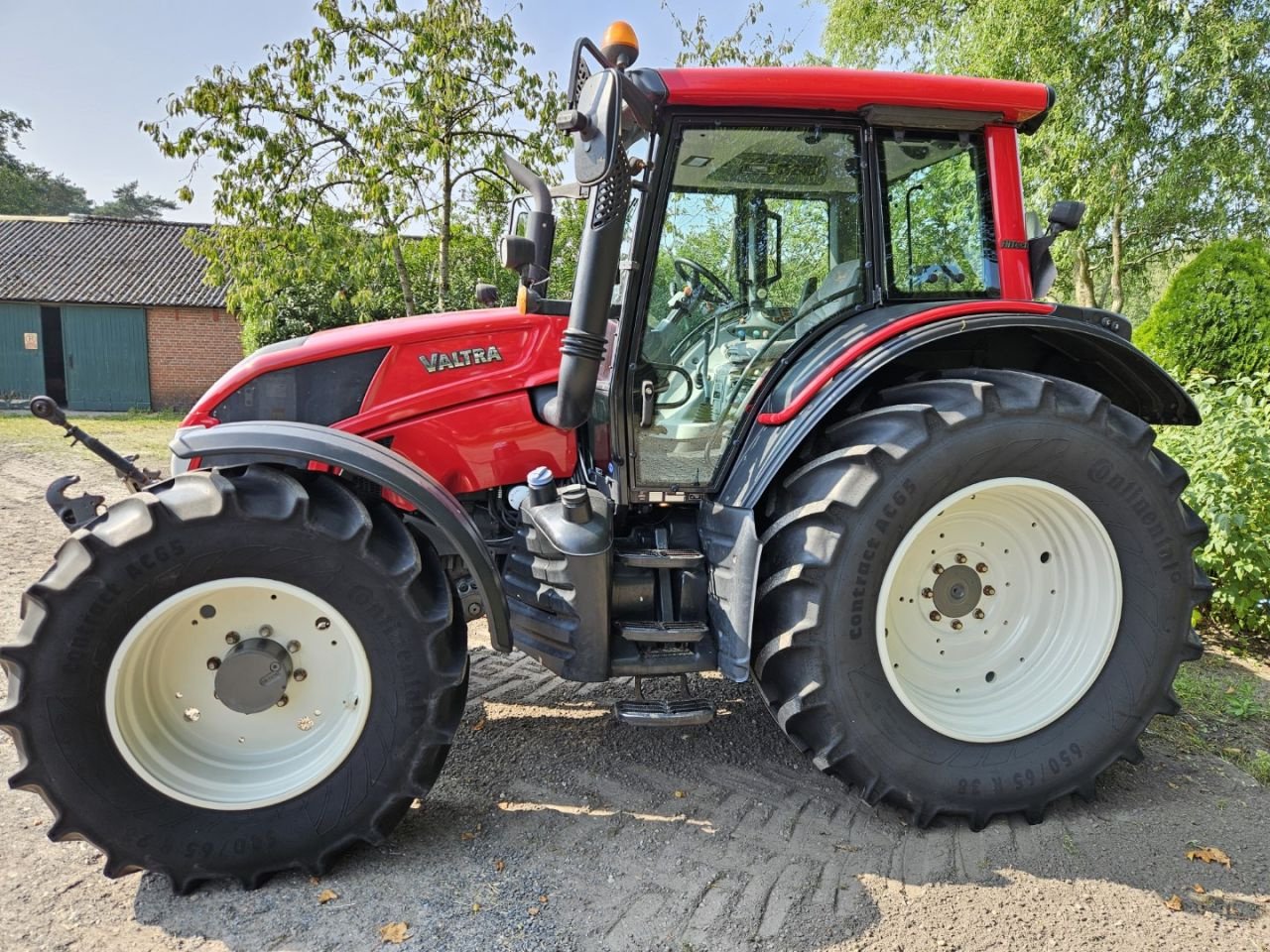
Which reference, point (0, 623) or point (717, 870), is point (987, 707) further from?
point (0, 623)

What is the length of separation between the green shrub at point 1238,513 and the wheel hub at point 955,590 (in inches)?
83.5

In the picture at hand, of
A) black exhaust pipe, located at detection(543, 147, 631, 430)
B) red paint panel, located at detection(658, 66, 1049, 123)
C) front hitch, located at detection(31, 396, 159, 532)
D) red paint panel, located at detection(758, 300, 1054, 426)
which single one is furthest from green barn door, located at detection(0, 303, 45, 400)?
red paint panel, located at detection(758, 300, 1054, 426)

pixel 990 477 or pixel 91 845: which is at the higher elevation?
pixel 990 477

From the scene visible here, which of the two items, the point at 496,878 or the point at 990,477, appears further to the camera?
the point at 990,477

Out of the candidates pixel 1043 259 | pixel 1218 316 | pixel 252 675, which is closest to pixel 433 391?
pixel 252 675

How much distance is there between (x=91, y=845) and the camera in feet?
7.99

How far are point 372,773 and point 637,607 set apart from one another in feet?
3.00

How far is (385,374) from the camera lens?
2.86 m

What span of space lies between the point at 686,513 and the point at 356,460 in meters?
1.11

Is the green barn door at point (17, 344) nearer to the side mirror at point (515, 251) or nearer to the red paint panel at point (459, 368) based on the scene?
the red paint panel at point (459, 368)

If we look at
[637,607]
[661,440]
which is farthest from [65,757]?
[661,440]

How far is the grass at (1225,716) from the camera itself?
3123 mm

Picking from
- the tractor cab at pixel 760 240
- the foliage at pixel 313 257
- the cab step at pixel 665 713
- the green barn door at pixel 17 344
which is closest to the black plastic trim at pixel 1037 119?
the tractor cab at pixel 760 240

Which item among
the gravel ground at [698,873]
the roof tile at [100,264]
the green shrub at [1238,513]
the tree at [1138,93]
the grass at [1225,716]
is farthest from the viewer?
the roof tile at [100,264]
